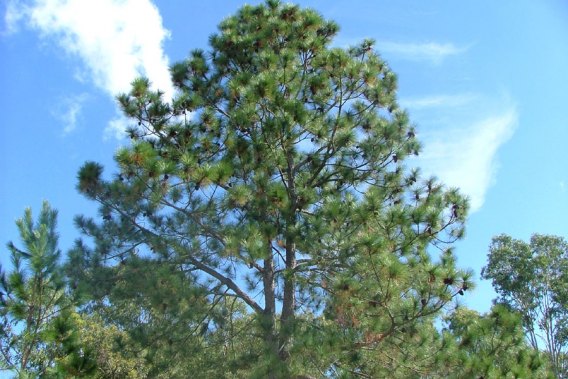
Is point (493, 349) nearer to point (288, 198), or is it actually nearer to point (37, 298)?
point (288, 198)

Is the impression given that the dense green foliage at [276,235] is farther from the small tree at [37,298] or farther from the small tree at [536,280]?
the small tree at [536,280]

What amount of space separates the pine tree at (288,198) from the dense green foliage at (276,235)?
0.07 ft

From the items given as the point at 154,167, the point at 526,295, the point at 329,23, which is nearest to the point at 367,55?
the point at 329,23

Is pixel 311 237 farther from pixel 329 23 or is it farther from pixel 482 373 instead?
pixel 329 23

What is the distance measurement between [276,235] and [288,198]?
56 centimetres

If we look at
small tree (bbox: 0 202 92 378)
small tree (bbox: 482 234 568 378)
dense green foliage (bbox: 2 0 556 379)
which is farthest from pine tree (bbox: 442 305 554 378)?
small tree (bbox: 482 234 568 378)

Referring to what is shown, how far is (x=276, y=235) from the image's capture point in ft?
21.0

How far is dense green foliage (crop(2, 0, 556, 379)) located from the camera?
5.67m

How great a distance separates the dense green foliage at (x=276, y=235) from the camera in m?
5.67

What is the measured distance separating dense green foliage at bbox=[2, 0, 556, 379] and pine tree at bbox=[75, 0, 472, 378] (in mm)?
23

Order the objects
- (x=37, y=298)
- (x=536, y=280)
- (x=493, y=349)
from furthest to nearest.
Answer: (x=536, y=280) < (x=493, y=349) < (x=37, y=298)

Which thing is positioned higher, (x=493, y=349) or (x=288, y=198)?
(x=288, y=198)

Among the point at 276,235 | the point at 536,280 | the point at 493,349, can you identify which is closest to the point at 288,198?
the point at 276,235

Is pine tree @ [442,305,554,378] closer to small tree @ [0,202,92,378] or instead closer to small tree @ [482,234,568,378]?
small tree @ [0,202,92,378]
